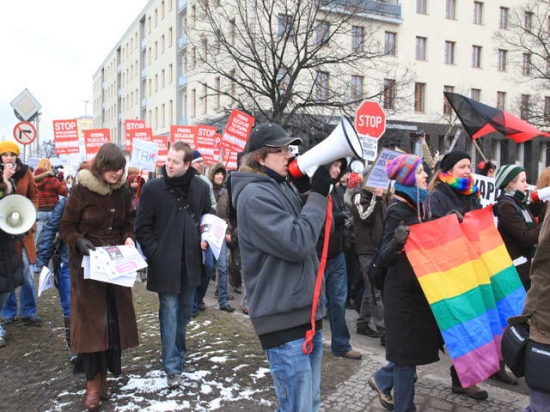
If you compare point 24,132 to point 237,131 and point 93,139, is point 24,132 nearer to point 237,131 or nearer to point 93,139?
point 93,139

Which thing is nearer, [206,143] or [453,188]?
[453,188]

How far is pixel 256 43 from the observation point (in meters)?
19.0

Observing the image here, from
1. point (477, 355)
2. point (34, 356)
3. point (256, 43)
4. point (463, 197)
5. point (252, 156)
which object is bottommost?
point (34, 356)

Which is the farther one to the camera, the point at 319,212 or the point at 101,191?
the point at 101,191

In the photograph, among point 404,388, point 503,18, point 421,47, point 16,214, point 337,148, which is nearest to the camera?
point 337,148

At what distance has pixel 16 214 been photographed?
224 inches

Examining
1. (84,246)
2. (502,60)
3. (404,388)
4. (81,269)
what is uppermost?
(502,60)

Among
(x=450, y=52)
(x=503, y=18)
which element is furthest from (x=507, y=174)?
(x=503, y=18)

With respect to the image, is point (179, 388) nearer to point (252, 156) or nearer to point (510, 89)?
point (252, 156)

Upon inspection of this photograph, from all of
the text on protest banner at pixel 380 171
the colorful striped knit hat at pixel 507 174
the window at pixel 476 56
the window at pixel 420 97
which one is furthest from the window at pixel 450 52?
the colorful striped knit hat at pixel 507 174

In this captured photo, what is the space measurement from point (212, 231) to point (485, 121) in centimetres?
336

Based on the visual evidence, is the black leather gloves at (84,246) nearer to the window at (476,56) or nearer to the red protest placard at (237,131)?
the red protest placard at (237,131)

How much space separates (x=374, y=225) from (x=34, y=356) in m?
4.01

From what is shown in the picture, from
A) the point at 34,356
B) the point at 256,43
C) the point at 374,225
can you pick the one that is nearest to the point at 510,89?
the point at 256,43
